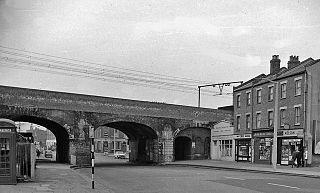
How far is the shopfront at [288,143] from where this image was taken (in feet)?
128

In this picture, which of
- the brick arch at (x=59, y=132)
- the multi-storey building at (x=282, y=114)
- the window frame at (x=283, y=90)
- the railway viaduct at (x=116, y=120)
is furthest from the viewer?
the brick arch at (x=59, y=132)

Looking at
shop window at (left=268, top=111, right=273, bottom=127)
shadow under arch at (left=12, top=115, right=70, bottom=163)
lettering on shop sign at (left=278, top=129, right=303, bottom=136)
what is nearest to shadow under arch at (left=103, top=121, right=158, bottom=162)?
shadow under arch at (left=12, top=115, right=70, bottom=163)

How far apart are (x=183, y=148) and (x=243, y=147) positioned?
1077cm

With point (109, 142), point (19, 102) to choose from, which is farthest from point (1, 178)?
point (109, 142)

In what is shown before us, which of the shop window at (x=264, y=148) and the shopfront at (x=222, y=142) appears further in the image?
the shopfront at (x=222, y=142)

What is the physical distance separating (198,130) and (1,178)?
39.5 metres

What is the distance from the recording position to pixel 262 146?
147 feet

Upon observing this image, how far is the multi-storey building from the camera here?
1531 inches

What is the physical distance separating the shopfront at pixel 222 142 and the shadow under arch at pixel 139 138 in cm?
852

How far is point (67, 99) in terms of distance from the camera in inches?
1713

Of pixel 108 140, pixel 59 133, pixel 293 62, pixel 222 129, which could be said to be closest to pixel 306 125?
pixel 293 62

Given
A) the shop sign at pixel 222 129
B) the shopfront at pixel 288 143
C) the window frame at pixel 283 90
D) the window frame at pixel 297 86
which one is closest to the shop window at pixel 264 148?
the shopfront at pixel 288 143

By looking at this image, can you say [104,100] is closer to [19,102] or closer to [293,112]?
[19,102]

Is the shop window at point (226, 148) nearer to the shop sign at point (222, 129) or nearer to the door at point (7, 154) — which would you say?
the shop sign at point (222, 129)
